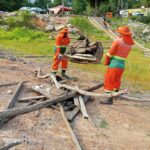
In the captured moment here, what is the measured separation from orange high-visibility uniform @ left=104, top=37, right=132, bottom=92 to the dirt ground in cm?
57

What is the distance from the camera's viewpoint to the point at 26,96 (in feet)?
33.3

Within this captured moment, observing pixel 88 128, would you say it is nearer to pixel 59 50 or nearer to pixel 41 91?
pixel 41 91

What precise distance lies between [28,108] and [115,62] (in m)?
2.63

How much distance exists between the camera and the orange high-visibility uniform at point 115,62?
32.8 feet

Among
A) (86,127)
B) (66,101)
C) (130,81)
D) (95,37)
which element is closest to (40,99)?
(66,101)

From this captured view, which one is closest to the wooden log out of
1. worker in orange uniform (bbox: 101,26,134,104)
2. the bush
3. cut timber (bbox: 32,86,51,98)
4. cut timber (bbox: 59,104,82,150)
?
cut timber (bbox: 32,86,51,98)

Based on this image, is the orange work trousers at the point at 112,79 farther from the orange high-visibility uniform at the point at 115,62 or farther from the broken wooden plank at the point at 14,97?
the broken wooden plank at the point at 14,97

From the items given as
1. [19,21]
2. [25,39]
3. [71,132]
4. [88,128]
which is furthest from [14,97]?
[19,21]

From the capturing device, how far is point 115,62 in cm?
1004

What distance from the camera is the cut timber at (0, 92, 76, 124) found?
7.89 metres

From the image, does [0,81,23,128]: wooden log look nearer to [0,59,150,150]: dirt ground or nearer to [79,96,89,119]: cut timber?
[0,59,150,150]: dirt ground

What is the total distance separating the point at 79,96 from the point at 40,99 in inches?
36.6

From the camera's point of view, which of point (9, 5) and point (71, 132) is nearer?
point (71, 132)

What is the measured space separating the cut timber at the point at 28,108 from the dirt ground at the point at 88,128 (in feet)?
0.34
